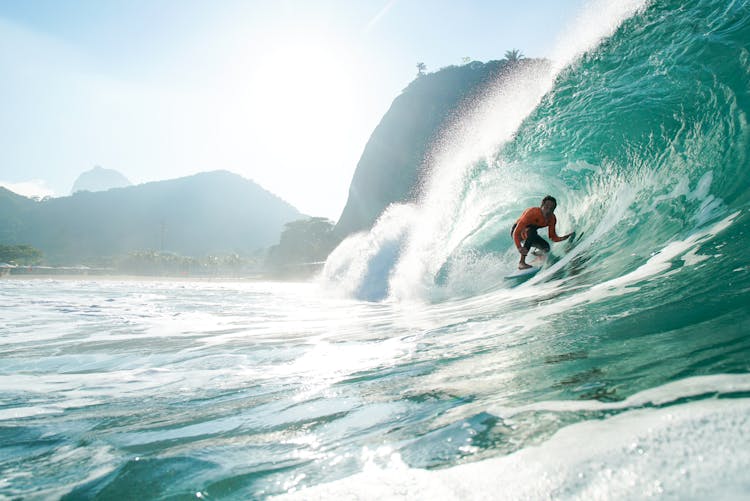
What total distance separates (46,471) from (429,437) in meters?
1.40

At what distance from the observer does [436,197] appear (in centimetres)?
1305

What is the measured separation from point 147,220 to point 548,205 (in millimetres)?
175491

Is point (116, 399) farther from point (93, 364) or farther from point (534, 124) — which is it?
point (534, 124)

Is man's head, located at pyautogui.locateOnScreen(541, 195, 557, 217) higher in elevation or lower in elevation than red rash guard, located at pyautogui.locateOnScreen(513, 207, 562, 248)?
higher

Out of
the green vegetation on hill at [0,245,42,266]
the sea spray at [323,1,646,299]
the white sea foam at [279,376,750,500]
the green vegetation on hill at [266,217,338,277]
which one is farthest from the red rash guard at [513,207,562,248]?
the green vegetation on hill at [0,245,42,266]

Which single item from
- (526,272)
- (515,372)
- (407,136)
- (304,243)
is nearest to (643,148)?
(526,272)

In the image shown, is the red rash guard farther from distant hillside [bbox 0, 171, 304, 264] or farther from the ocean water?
distant hillside [bbox 0, 171, 304, 264]

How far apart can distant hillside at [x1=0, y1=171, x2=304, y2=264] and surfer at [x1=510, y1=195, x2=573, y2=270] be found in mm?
124391

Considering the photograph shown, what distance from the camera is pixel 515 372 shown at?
6.82ft

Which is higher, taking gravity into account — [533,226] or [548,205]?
[548,205]

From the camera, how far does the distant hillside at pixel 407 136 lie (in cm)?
5512

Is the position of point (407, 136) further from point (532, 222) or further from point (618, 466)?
point (618, 466)

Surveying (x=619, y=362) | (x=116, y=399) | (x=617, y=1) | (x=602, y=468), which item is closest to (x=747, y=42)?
(x=617, y=1)

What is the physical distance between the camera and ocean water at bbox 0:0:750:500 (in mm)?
1144
